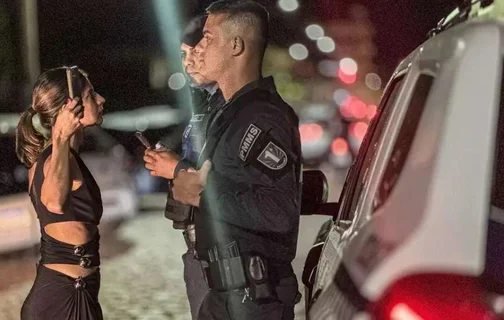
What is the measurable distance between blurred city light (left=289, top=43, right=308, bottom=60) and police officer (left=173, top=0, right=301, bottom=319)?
176 feet

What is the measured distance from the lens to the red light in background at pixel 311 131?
18734 mm

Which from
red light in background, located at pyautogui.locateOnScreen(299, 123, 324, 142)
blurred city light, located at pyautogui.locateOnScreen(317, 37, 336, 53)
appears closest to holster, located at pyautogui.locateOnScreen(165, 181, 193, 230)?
red light in background, located at pyautogui.locateOnScreen(299, 123, 324, 142)

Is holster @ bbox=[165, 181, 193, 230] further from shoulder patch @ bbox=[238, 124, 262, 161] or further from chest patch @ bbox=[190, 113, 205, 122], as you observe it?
shoulder patch @ bbox=[238, 124, 262, 161]

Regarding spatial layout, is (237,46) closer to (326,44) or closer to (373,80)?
(373,80)

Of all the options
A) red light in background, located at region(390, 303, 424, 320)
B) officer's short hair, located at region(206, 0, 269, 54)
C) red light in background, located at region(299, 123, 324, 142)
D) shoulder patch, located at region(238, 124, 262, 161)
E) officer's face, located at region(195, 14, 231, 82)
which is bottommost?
red light in background, located at region(299, 123, 324, 142)

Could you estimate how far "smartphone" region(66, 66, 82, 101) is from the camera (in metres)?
3.56

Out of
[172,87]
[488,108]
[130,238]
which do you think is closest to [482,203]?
[488,108]

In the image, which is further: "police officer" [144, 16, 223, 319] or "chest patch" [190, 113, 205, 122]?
"chest patch" [190, 113, 205, 122]

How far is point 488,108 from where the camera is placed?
5.61ft

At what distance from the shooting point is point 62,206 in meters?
3.46

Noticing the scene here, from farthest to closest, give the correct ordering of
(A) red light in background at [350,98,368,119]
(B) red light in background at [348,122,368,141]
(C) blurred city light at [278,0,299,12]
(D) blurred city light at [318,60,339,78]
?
1. (D) blurred city light at [318,60,339,78]
2. (C) blurred city light at [278,0,299,12]
3. (A) red light in background at [350,98,368,119]
4. (B) red light in background at [348,122,368,141]

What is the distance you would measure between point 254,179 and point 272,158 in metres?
0.10

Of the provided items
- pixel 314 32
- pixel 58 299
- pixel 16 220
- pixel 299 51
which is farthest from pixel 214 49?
pixel 299 51

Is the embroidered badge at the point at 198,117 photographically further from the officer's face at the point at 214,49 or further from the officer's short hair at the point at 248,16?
the officer's short hair at the point at 248,16
